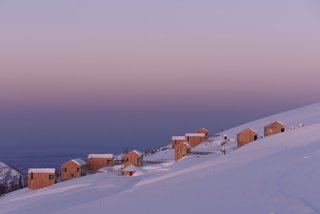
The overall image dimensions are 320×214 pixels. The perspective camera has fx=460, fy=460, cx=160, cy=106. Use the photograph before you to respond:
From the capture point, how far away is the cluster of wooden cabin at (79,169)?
4625cm

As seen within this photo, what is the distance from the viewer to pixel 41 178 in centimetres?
4669

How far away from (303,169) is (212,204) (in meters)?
6.05

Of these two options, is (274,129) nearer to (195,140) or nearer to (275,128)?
(275,128)

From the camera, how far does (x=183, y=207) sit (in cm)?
1550

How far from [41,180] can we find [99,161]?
9.75 metres

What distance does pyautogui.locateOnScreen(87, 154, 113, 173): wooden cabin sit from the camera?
5494cm

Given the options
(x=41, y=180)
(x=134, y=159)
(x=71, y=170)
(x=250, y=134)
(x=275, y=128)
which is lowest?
(x=41, y=180)

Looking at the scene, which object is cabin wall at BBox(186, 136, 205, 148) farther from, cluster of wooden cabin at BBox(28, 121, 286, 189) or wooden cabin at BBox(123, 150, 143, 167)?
wooden cabin at BBox(123, 150, 143, 167)

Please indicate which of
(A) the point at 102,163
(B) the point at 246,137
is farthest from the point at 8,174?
(B) the point at 246,137

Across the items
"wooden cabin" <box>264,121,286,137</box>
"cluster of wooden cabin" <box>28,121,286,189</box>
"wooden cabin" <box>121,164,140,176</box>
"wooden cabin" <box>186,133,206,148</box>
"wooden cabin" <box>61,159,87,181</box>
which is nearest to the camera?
"wooden cabin" <box>121,164,140,176</box>

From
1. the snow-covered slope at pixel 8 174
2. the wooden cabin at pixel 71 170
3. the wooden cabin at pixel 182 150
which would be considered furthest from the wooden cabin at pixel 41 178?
the snow-covered slope at pixel 8 174

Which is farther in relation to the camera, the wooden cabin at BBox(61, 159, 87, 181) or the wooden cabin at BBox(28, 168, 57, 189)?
the wooden cabin at BBox(61, 159, 87, 181)

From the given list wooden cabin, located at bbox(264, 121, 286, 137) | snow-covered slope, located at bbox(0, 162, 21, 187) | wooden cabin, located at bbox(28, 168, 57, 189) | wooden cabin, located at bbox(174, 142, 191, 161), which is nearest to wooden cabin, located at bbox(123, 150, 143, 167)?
wooden cabin, located at bbox(174, 142, 191, 161)

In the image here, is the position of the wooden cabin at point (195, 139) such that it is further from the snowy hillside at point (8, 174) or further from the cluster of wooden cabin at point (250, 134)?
the snowy hillside at point (8, 174)
